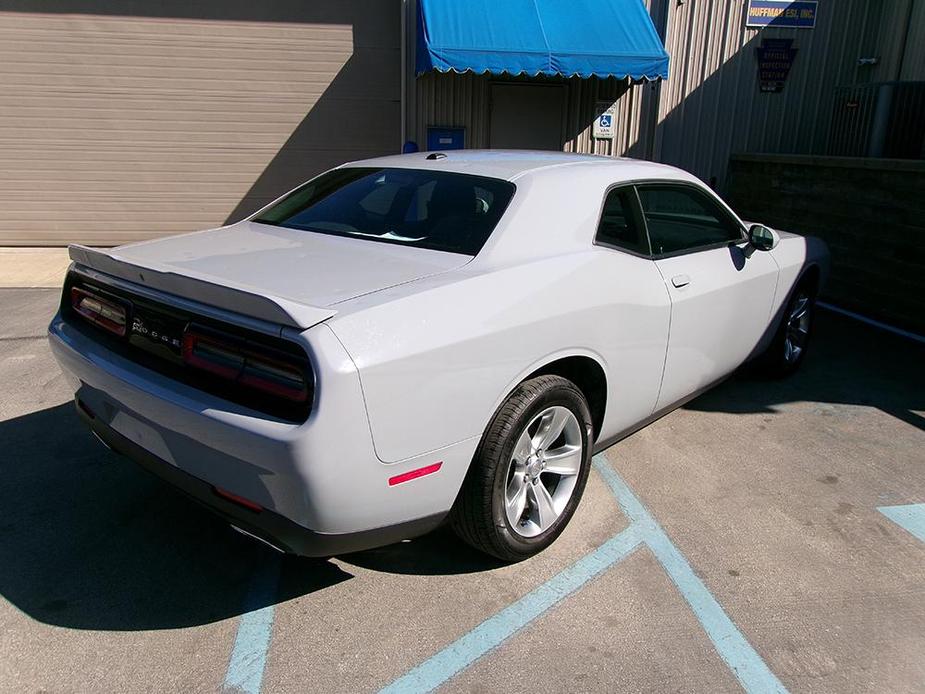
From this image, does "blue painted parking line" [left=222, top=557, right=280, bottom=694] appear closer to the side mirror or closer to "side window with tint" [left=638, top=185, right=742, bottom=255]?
"side window with tint" [left=638, top=185, right=742, bottom=255]

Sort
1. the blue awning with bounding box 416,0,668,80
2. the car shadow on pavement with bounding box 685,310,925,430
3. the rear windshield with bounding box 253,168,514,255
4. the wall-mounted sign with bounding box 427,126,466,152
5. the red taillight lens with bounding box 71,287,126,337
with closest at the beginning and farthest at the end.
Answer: the red taillight lens with bounding box 71,287,126,337, the rear windshield with bounding box 253,168,514,255, the car shadow on pavement with bounding box 685,310,925,430, the blue awning with bounding box 416,0,668,80, the wall-mounted sign with bounding box 427,126,466,152

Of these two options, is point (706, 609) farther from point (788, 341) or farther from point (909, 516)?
point (788, 341)

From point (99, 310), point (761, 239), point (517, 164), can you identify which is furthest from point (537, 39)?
point (99, 310)

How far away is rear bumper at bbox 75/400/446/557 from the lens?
232 centimetres

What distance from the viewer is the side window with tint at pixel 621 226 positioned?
3.39m

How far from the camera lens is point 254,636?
2584mm

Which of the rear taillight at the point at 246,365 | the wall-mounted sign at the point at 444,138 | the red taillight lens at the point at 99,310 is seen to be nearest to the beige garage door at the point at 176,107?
the wall-mounted sign at the point at 444,138

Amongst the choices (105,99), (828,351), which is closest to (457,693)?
(828,351)

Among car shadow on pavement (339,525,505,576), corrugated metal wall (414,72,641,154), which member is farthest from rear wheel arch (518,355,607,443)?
corrugated metal wall (414,72,641,154)

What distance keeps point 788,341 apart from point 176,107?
28.0 feet

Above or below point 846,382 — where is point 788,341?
above

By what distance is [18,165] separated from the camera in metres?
10.0

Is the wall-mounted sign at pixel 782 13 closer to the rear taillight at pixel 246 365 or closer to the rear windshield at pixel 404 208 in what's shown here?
the rear windshield at pixel 404 208

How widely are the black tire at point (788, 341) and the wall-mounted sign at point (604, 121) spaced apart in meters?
6.01
